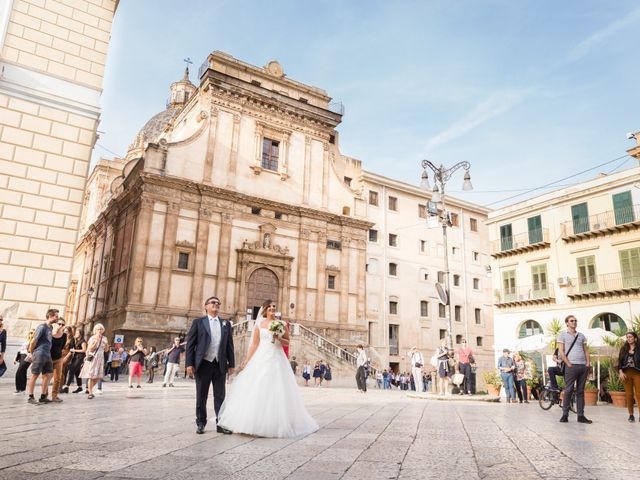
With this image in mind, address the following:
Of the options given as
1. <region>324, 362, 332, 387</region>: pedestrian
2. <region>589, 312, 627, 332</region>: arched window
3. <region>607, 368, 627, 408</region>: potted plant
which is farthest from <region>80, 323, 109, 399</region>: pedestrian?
<region>589, 312, 627, 332</region>: arched window

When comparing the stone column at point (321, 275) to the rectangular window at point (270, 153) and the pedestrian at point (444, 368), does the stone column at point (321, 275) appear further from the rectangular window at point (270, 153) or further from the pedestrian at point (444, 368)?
the pedestrian at point (444, 368)

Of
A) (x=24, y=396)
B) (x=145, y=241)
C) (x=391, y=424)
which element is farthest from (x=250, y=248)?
(x=391, y=424)

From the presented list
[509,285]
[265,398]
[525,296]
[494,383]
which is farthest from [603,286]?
[265,398]

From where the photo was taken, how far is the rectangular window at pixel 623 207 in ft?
78.2

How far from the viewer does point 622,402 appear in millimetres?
13852

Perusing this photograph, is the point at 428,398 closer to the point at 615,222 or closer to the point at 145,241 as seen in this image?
the point at 615,222

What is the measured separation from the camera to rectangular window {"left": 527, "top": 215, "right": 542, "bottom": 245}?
2780 centimetres

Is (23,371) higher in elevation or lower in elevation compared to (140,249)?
lower

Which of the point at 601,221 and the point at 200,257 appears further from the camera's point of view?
the point at 200,257

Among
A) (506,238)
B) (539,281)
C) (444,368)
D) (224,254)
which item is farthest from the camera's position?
(506,238)

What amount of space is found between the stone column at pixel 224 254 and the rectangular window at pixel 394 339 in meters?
13.8

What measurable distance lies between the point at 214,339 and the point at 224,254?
22733 millimetres

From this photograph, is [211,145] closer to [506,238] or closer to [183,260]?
[183,260]

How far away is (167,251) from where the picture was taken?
2719 cm
